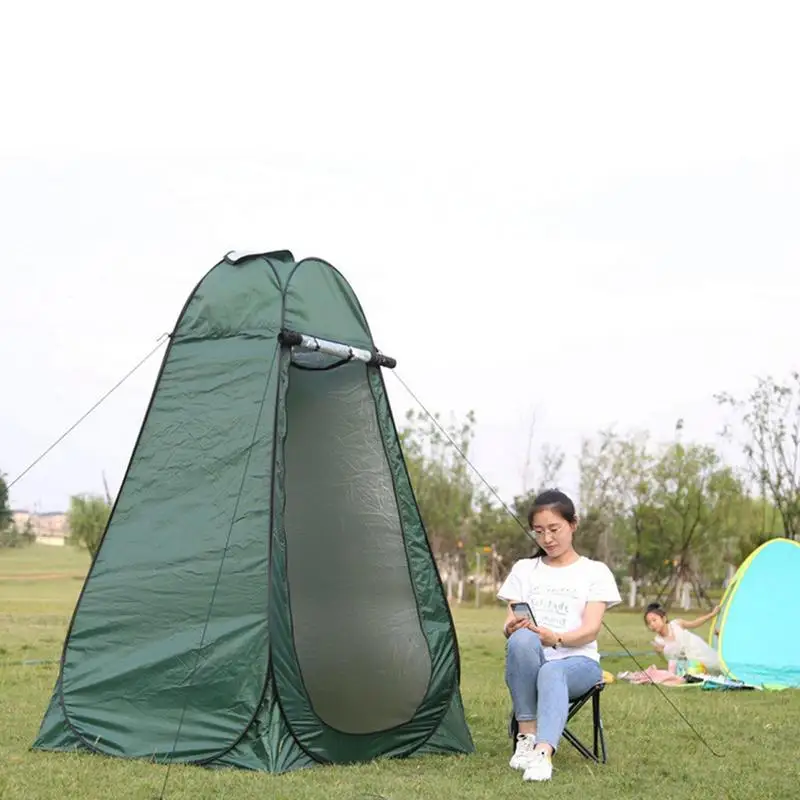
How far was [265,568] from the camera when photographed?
480 cm

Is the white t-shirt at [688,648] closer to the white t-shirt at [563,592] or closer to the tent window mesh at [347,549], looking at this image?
the tent window mesh at [347,549]

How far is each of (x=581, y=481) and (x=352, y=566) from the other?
26185 millimetres

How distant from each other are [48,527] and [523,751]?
30.3 m

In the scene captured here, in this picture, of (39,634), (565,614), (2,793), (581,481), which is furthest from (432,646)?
(581,481)

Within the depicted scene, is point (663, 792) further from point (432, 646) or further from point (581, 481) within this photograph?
point (581, 481)

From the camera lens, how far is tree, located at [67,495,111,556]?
29516 millimetres

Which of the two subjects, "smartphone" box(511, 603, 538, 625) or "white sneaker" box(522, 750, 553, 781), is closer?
"white sneaker" box(522, 750, 553, 781)

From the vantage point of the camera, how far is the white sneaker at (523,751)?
15.3 feet

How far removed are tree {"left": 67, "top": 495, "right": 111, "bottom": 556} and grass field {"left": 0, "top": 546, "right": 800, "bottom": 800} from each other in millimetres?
21426

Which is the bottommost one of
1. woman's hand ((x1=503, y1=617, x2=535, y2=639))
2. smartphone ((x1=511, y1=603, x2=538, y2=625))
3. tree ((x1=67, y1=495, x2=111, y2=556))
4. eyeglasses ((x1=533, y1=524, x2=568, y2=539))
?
woman's hand ((x1=503, y1=617, x2=535, y2=639))

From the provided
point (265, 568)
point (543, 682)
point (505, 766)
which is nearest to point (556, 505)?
point (543, 682)

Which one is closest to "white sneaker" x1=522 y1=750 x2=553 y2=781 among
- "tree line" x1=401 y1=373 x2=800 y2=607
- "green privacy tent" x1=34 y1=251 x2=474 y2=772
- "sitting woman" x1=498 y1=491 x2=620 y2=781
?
"sitting woman" x1=498 y1=491 x2=620 y2=781

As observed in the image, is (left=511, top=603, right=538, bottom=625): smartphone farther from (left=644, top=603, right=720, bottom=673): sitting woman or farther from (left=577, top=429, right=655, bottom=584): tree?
(left=577, top=429, right=655, bottom=584): tree

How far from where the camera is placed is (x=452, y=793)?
4.29m
